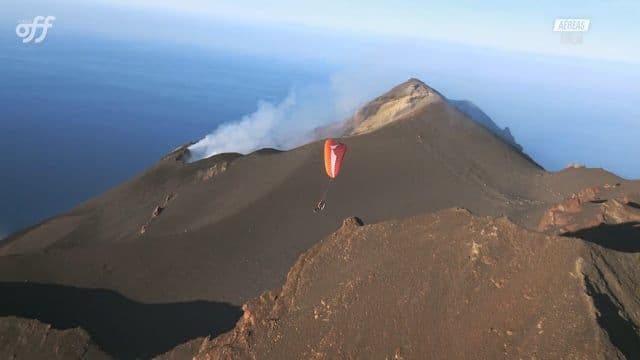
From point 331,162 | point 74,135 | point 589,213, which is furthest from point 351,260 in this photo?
point 74,135

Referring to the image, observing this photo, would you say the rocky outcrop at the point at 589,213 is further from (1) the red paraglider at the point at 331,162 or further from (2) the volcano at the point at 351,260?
(1) the red paraglider at the point at 331,162

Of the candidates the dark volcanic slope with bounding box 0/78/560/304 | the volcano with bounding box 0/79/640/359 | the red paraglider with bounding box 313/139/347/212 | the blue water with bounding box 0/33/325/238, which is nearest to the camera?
the volcano with bounding box 0/79/640/359

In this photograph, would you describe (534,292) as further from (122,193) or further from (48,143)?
(48,143)

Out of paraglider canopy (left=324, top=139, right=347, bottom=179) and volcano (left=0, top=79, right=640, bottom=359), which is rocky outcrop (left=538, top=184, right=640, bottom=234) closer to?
volcano (left=0, top=79, right=640, bottom=359)

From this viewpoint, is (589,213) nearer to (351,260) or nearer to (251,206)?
(351,260)

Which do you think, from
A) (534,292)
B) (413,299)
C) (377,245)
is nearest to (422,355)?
(413,299)

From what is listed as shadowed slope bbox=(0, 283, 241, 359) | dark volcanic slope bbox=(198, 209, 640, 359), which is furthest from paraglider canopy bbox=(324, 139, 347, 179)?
dark volcanic slope bbox=(198, 209, 640, 359)
